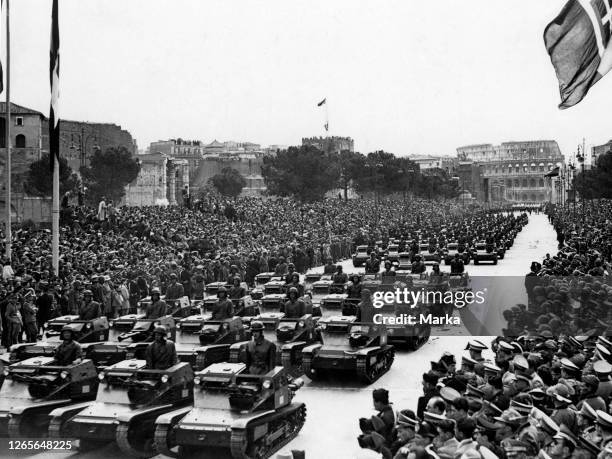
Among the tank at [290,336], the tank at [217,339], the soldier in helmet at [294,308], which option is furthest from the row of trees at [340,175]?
the tank at [217,339]

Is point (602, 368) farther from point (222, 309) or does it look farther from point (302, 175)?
point (302, 175)

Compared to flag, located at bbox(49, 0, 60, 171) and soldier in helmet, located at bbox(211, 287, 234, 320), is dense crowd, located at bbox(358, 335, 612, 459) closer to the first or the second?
soldier in helmet, located at bbox(211, 287, 234, 320)

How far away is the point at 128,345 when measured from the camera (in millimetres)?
17750

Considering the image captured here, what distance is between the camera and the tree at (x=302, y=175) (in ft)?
316

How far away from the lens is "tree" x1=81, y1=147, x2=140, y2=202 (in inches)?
3152

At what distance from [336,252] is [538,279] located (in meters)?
30.1

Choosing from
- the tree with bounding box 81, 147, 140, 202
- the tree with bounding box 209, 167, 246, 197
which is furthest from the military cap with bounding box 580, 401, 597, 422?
the tree with bounding box 209, 167, 246, 197

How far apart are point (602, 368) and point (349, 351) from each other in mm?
8444

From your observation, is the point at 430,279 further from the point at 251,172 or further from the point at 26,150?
the point at 251,172

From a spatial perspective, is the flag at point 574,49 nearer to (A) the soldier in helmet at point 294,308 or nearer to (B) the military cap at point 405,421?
(B) the military cap at point 405,421

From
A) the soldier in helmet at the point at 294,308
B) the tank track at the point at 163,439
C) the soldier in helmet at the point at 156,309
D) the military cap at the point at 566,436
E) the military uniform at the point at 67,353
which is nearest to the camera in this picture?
the military cap at the point at 566,436

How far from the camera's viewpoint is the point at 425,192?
5320 inches

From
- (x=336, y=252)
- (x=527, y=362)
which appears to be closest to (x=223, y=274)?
(x=336, y=252)

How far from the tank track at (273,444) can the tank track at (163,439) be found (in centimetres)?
109
